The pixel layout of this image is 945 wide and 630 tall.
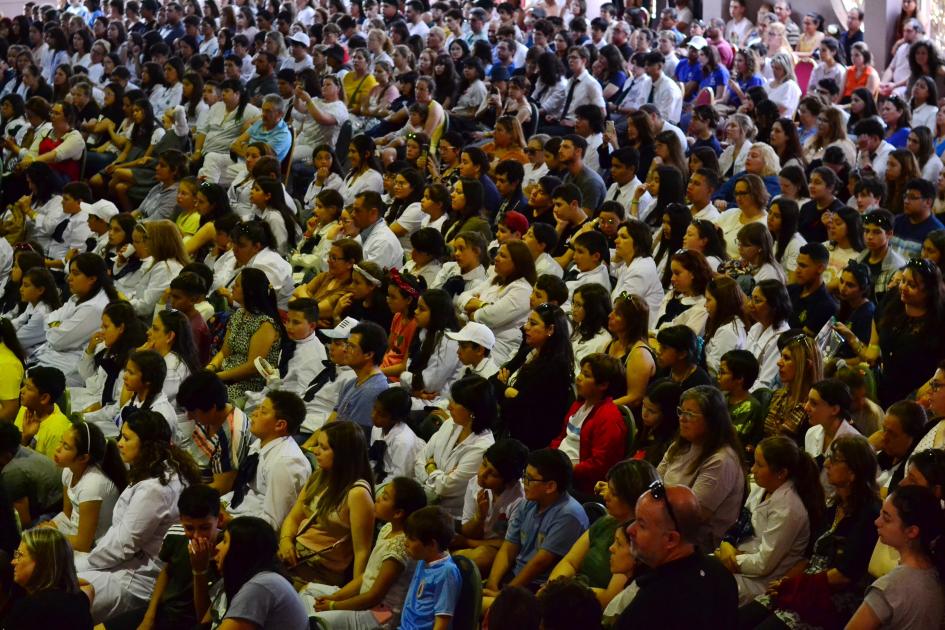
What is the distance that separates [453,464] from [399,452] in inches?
10.8

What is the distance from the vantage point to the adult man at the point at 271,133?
10375 mm

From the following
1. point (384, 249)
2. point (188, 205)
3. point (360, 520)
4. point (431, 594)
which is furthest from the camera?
point (188, 205)

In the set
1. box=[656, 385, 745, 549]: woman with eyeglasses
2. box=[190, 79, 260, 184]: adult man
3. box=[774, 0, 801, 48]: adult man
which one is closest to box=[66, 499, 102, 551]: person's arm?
box=[656, 385, 745, 549]: woman with eyeglasses

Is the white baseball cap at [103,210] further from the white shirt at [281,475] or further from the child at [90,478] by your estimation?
the white shirt at [281,475]

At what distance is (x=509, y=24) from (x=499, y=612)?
11.3 meters

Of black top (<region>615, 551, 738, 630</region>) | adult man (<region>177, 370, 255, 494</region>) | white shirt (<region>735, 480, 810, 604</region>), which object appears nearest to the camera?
black top (<region>615, 551, 738, 630</region>)

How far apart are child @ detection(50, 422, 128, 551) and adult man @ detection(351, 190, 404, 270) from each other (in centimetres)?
301

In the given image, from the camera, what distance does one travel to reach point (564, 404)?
19.2 feet

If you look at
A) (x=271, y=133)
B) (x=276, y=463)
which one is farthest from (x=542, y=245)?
(x=271, y=133)

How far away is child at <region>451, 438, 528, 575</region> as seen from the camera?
4898 millimetres

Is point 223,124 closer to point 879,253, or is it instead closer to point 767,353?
point 879,253

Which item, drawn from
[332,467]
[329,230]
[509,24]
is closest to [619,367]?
[332,467]

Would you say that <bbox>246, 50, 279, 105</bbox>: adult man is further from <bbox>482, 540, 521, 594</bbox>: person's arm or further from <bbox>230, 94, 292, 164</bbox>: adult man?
<bbox>482, 540, 521, 594</bbox>: person's arm

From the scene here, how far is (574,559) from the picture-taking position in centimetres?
456
